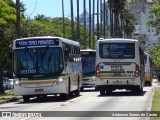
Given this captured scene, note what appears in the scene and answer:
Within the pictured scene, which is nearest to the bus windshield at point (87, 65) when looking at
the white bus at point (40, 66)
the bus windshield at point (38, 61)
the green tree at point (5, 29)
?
the green tree at point (5, 29)

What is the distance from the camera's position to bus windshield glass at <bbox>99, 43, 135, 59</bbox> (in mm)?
32625

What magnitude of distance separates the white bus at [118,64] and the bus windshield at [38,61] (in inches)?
203

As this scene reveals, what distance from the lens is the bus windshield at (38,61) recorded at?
2798cm

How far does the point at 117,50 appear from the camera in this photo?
1292 inches

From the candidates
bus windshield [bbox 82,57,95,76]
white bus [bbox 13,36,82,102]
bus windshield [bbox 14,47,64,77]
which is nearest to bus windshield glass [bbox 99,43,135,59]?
white bus [bbox 13,36,82,102]

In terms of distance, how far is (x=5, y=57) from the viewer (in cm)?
4006

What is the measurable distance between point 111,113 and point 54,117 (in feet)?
8.58

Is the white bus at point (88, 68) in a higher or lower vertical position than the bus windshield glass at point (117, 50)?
lower

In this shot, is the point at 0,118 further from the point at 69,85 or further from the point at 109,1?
the point at 109,1

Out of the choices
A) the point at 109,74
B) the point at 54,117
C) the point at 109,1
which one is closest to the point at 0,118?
the point at 54,117

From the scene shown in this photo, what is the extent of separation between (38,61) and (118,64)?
6.43 m

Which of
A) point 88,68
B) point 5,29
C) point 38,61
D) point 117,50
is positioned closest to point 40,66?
point 38,61

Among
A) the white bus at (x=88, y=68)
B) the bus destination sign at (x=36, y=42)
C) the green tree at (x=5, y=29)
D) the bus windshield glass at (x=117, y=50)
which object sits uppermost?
the green tree at (x=5, y=29)

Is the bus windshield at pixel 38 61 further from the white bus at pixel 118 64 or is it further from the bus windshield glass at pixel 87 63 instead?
the bus windshield glass at pixel 87 63
